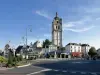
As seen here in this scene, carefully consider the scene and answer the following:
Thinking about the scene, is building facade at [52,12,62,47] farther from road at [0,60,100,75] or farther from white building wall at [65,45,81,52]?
road at [0,60,100,75]

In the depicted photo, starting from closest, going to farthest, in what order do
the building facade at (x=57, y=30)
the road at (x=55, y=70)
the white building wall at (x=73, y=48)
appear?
1. the road at (x=55, y=70)
2. the building facade at (x=57, y=30)
3. the white building wall at (x=73, y=48)

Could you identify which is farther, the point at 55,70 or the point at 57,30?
the point at 57,30

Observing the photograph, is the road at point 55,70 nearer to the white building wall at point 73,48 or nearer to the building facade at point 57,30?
the building facade at point 57,30

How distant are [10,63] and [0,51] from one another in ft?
409

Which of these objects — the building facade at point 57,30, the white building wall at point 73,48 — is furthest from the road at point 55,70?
the white building wall at point 73,48

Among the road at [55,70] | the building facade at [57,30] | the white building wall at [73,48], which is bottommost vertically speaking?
the road at [55,70]

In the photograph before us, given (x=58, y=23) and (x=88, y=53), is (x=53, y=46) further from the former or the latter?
(x=88, y=53)

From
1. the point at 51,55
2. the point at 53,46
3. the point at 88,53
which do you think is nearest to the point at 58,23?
the point at 53,46

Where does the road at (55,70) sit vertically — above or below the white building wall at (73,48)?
below

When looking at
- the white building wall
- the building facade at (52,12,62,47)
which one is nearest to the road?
the building facade at (52,12,62,47)

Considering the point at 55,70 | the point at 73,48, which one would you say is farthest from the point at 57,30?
the point at 55,70

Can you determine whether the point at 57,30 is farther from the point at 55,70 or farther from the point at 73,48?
the point at 55,70

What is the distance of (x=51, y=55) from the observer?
149875 mm

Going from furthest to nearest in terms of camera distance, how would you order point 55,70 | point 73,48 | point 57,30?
point 73,48 → point 57,30 → point 55,70
